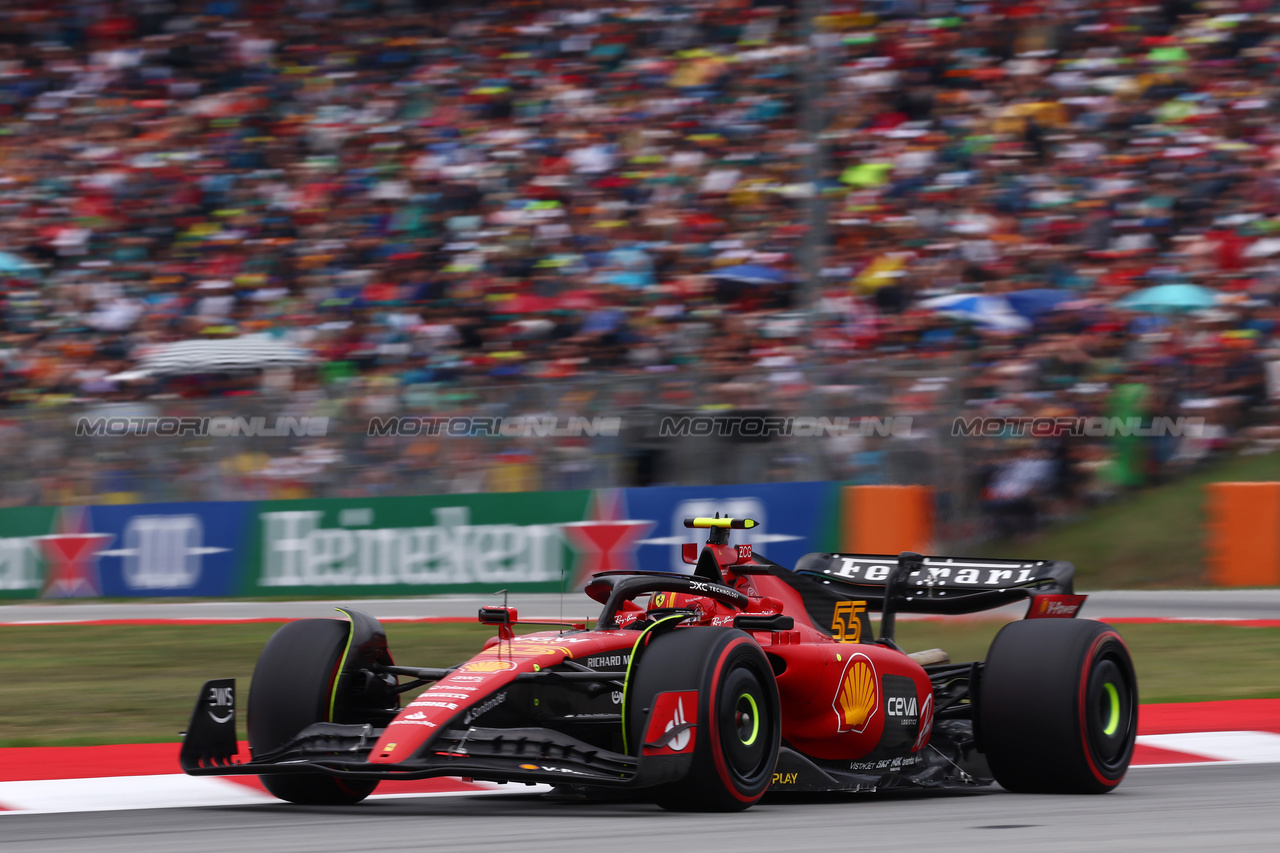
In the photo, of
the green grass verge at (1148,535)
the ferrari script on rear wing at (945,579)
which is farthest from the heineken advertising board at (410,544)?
the ferrari script on rear wing at (945,579)

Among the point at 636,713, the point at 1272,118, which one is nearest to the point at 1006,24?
the point at 1272,118

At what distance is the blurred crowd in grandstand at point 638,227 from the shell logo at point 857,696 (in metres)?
7.39

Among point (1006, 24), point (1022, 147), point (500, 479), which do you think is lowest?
point (500, 479)

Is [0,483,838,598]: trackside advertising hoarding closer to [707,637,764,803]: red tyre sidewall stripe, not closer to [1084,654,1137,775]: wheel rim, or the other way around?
[1084,654,1137,775]: wheel rim

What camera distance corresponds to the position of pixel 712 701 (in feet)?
17.3

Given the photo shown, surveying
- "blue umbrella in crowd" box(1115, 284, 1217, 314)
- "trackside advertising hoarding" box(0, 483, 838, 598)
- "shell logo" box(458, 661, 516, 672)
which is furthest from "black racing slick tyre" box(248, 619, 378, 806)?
"blue umbrella in crowd" box(1115, 284, 1217, 314)

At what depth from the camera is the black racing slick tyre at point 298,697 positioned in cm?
574

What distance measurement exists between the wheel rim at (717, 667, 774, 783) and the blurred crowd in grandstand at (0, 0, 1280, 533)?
8.15 m

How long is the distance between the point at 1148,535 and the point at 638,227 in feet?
19.7

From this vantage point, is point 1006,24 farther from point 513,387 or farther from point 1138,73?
point 513,387

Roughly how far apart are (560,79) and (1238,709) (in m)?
12.4

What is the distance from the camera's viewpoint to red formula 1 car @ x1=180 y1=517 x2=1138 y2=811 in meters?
5.25

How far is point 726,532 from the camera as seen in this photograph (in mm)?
6570

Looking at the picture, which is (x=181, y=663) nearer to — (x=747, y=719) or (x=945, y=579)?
(x=945, y=579)
